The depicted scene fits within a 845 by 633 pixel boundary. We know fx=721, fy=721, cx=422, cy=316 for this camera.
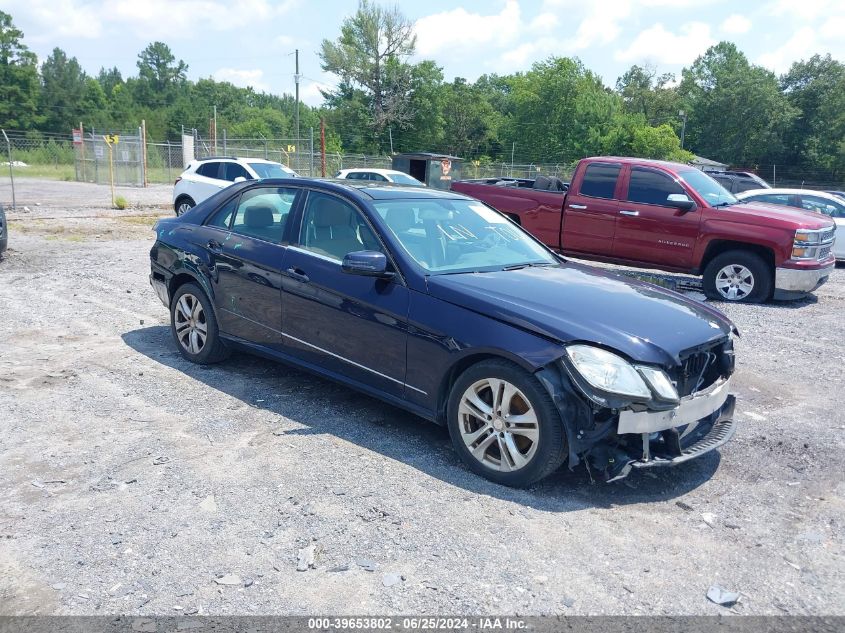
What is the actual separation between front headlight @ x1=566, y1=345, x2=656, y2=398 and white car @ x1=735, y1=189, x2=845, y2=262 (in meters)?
12.3

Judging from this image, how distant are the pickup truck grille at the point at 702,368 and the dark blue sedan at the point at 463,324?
0.01m

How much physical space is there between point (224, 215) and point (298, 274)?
4.32 feet

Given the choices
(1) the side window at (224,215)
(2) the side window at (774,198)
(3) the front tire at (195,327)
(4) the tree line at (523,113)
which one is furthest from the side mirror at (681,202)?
(4) the tree line at (523,113)

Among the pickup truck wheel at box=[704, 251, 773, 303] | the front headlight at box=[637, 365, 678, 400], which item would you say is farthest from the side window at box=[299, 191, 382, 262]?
the pickup truck wheel at box=[704, 251, 773, 303]

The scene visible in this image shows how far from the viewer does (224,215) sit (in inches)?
241

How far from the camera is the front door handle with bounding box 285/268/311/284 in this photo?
5153 mm

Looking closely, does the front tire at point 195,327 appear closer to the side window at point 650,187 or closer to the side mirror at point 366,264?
the side mirror at point 366,264

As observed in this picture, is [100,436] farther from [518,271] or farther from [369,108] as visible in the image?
[369,108]

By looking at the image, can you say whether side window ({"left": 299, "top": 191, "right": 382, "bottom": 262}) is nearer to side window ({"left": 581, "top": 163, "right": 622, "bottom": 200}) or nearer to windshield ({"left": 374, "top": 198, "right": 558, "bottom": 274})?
windshield ({"left": 374, "top": 198, "right": 558, "bottom": 274})

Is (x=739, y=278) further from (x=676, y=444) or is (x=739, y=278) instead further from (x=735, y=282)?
(x=676, y=444)

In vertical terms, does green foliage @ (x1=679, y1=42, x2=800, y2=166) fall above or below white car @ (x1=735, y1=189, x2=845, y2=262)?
above

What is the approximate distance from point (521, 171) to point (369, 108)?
25746 mm

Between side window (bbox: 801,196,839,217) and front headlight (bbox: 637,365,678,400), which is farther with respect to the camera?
side window (bbox: 801,196,839,217)


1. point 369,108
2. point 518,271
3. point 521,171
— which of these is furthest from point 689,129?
point 518,271
